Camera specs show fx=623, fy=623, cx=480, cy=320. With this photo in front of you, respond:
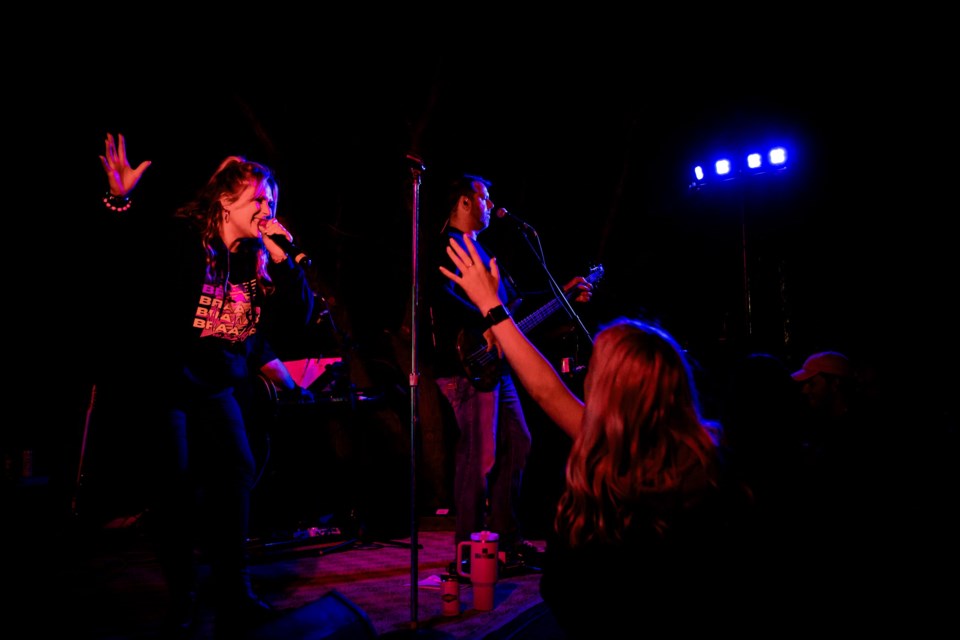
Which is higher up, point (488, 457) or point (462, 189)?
point (462, 189)

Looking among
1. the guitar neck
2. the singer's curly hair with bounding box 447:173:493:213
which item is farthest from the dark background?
the guitar neck

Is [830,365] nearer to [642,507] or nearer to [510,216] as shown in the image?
[510,216]

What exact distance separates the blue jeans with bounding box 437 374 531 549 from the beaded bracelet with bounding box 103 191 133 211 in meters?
2.01

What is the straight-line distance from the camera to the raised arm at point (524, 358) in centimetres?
188

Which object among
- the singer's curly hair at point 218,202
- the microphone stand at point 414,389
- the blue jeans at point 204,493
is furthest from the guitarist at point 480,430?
the blue jeans at point 204,493

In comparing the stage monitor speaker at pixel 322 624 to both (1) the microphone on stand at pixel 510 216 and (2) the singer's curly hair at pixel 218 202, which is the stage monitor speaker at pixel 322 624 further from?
(1) the microphone on stand at pixel 510 216

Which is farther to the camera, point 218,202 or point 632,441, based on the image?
point 218,202

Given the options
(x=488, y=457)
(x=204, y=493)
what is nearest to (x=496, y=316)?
(x=204, y=493)

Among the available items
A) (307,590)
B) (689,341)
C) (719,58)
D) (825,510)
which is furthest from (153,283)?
(719,58)

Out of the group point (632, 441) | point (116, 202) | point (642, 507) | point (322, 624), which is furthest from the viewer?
point (116, 202)

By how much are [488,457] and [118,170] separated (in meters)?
2.36

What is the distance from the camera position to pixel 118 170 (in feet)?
8.35

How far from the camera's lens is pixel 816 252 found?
10.0m

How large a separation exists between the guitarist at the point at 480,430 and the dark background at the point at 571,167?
8.15 feet
